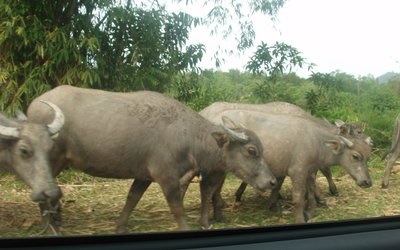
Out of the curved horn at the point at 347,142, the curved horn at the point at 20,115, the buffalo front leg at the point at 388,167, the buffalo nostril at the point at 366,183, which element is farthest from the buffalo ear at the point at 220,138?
the curved horn at the point at 20,115

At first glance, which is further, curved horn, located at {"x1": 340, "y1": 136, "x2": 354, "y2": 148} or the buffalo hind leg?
curved horn, located at {"x1": 340, "y1": 136, "x2": 354, "y2": 148}

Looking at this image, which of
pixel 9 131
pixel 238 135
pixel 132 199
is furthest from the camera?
pixel 238 135

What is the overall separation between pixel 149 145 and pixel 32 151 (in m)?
0.53

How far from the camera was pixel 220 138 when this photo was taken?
2.67 meters

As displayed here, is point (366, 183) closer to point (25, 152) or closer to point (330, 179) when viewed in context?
point (330, 179)

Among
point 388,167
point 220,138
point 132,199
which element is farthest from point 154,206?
point 388,167

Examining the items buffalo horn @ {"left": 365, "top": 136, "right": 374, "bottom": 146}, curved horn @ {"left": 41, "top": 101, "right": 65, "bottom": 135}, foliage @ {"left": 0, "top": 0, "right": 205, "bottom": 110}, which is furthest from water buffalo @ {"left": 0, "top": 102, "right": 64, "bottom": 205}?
buffalo horn @ {"left": 365, "top": 136, "right": 374, "bottom": 146}

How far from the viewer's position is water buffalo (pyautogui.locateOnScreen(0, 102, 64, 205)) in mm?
1890

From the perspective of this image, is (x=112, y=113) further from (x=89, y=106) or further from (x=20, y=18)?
(x=20, y=18)

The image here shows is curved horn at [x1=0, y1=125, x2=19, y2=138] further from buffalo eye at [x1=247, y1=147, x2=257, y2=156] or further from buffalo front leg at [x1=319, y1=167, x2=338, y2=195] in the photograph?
buffalo front leg at [x1=319, y1=167, x2=338, y2=195]

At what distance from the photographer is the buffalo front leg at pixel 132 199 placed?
1953 mm

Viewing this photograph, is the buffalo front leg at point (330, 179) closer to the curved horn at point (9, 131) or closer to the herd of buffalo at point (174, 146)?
the herd of buffalo at point (174, 146)

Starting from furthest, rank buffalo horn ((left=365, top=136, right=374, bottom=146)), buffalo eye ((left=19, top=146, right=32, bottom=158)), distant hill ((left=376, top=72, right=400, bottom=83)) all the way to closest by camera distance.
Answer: buffalo horn ((left=365, top=136, right=374, bottom=146)) → distant hill ((left=376, top=72, right=400, bottom=83)) → buffalo eye ((left=19, top=146, right=32, bottom=158))

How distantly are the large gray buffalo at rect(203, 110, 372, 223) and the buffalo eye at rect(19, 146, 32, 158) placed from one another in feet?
3.25
